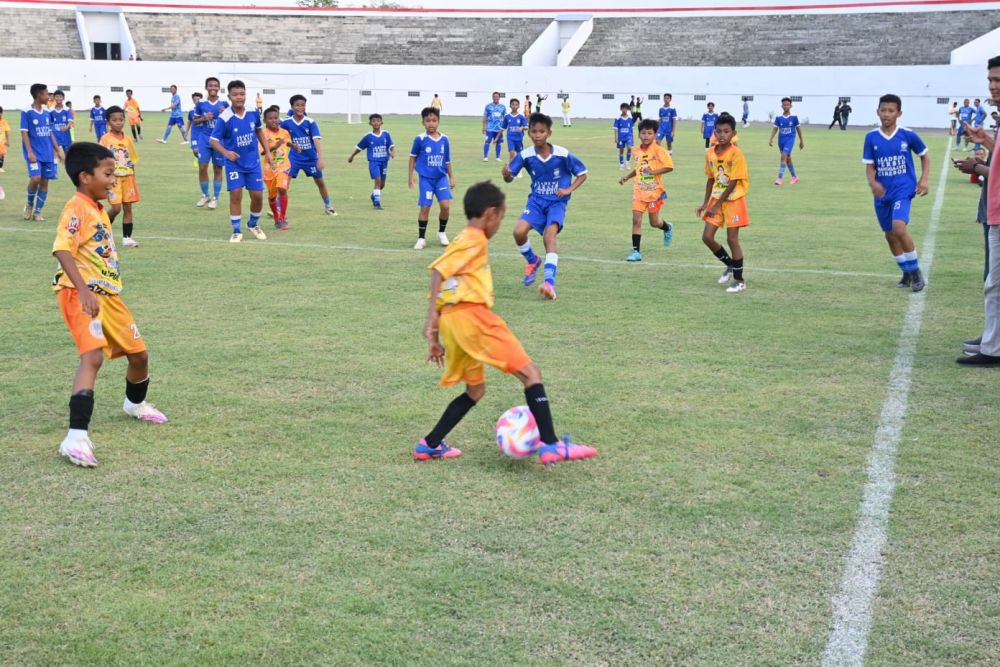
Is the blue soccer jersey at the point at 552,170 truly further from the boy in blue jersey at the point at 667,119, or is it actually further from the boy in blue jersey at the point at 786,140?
the boy in blue jersey at the point at 667,119

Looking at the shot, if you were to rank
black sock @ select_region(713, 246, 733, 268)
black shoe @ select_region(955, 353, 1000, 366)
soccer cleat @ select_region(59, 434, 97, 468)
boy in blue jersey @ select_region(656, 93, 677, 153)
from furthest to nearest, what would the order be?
boy in blue jersey @ select_region(656, 93, 677, 153) → black sock @ select_region(713, 246, 733, 268) → black shoe @ select_region(955, 353, 1000, 366) → soccer cleat @ select_region(59, 434, 97, 468)

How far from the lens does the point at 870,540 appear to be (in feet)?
14.7

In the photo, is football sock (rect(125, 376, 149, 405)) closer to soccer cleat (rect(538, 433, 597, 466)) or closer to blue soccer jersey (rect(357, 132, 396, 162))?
soccer cleat (rect(538, 433, 597, 466))

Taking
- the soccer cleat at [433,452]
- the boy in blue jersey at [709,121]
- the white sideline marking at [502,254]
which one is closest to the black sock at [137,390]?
the soccer cleat at [433,452]

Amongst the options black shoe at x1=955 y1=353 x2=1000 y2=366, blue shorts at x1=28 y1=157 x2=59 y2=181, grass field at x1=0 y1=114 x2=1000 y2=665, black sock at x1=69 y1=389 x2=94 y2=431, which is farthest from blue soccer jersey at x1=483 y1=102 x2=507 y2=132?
black sock at x1=69 y1=389 x2=94 y2=431

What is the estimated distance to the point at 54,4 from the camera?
199 ft

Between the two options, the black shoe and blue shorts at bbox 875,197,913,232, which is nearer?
the black shoe

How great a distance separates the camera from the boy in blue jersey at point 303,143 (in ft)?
53.8

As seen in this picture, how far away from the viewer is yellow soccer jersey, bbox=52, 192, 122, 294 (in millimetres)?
5496

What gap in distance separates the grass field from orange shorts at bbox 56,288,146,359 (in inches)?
21.9

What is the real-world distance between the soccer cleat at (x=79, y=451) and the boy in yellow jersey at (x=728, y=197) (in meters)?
6.89

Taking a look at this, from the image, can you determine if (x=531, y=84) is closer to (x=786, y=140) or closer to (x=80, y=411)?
(x=786, y=140)

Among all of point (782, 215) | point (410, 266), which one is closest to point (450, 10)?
point (782, 215)

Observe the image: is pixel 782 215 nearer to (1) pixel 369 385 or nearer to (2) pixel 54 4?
(1) pixel 369 385
